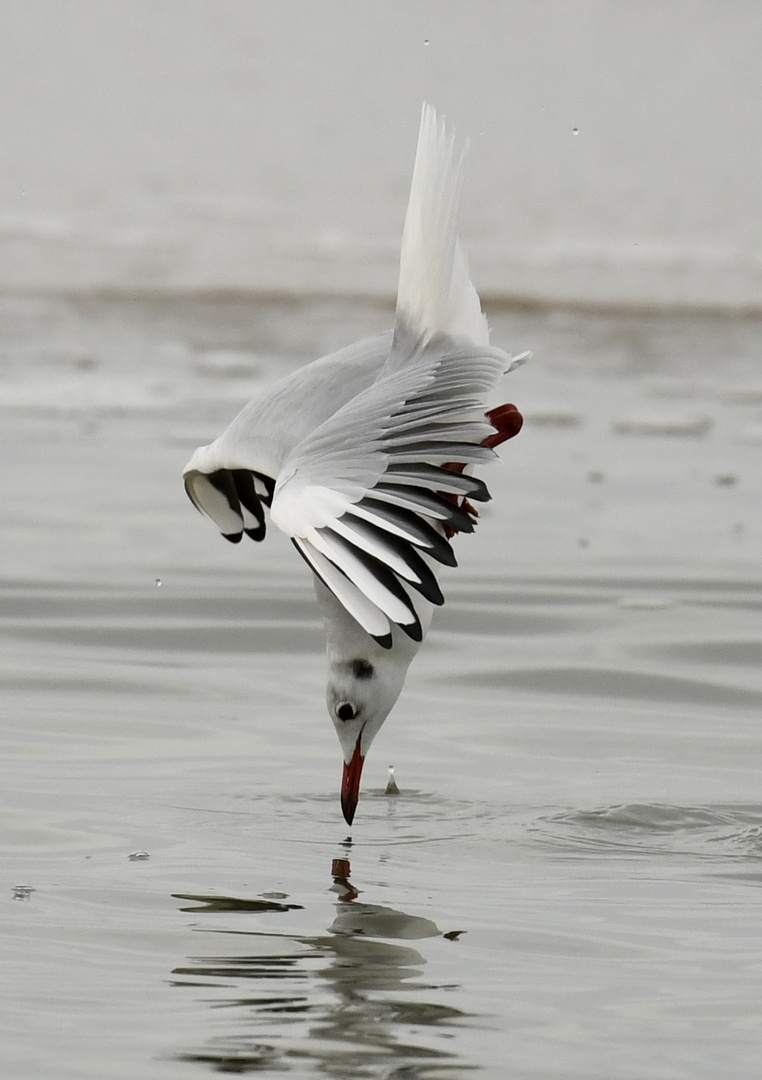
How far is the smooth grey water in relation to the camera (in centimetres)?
309

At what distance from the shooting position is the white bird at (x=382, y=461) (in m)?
3.38

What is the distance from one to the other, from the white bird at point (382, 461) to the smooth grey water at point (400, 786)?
406 millimetres

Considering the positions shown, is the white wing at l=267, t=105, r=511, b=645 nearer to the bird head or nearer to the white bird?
the white bird

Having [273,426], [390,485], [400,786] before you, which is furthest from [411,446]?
[400,786]

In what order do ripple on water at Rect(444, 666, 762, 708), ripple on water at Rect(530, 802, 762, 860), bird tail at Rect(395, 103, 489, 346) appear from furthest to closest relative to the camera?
ripple on water at Rect(444, 666, 762, 708) → bird tail at Rect(395, 103, 489, 346) → ripple on water at Rect(530, 802, 762, 860)

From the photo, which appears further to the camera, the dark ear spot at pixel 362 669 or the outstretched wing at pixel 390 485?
the dark ear spot at pixel 362 669

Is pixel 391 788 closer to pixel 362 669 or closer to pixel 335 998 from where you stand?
pixel 362 669

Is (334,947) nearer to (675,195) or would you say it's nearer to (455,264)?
(455,264)

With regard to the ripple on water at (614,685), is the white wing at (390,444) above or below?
above

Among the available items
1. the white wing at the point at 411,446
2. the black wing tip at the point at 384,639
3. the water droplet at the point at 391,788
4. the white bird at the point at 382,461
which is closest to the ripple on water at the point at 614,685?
the white bird at the point at 382,461

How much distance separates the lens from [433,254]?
183 inches

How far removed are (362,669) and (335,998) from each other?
1113mm

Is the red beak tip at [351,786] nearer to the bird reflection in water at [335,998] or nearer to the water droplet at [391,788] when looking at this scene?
the water droplet at [391,788]

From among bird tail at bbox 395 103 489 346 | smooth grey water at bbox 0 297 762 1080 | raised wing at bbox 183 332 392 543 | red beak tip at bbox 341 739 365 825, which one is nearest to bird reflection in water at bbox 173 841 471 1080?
smooth grey water at bbox 0 297 762 1080
